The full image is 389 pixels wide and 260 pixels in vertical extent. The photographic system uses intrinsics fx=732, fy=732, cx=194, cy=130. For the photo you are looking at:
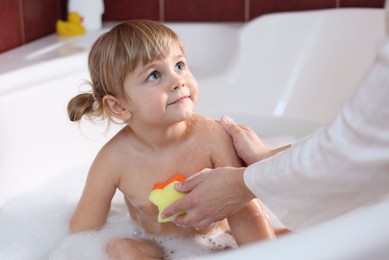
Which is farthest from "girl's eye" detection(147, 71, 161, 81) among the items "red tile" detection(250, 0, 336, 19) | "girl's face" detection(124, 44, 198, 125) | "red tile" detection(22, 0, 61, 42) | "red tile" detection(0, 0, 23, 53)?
"red tile" detection(250, 0, 336, 19)

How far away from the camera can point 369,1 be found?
102 inches

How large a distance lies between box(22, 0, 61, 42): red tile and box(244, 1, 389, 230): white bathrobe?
147cm

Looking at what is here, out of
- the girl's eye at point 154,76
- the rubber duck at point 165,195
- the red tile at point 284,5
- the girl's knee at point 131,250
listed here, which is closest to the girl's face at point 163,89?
the girl's eye at point 154,76

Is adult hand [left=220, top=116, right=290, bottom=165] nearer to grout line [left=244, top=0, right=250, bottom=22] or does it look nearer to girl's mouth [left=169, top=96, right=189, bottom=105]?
girl's mouth [left=169, top=96, right=189, bottom=105]

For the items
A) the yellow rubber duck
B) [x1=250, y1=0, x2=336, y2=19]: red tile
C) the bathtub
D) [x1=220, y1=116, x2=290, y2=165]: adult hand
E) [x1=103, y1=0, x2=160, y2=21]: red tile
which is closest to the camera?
[x1=220, y1=116, x2=290, y2=165]: adult hand

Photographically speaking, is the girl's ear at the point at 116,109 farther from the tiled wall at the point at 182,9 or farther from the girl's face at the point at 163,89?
the tiled wall at the point at 182,9

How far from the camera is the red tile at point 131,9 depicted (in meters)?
2.77

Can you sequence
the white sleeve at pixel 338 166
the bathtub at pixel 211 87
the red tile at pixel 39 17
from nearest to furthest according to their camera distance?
the white sleeve at pixel 338 166 → the bathtub at pixel 211 87 → the red tile at pixel 39 17

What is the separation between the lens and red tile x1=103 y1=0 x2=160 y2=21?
2768 mm

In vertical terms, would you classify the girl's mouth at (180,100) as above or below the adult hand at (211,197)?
above

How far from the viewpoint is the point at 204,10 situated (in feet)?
9.05

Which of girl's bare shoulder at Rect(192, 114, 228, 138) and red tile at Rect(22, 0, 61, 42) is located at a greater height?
girl's bare shoulder at Rect(192, 114, 228, 138)

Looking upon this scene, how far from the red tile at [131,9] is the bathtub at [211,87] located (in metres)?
0.17

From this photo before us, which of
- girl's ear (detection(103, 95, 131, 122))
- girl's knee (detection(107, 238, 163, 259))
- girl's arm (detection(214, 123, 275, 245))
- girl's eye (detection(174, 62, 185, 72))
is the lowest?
girl's knee (detection(107, 238, 163, 259))
